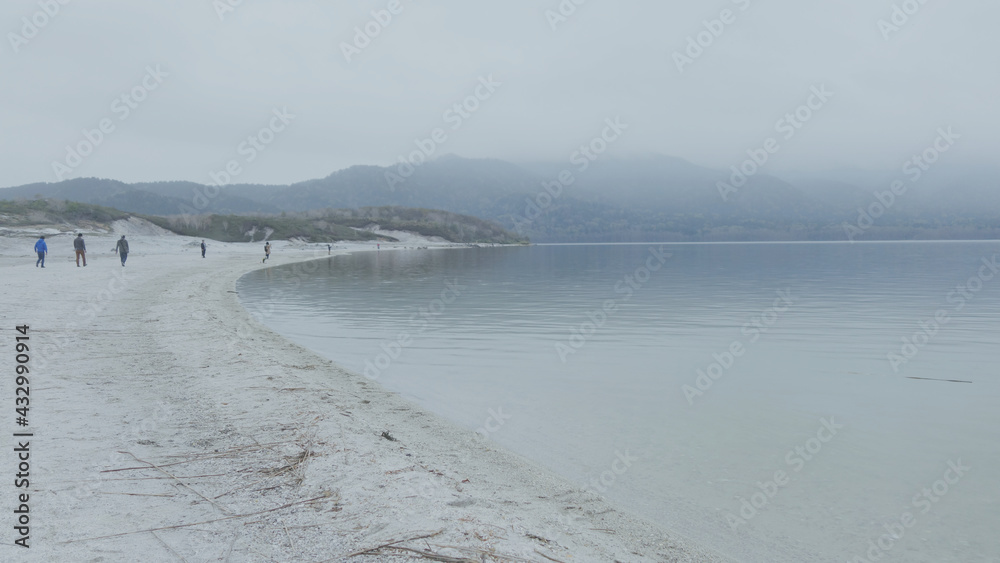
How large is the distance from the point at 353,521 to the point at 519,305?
2218cm

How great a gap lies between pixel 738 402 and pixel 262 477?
8.76 m

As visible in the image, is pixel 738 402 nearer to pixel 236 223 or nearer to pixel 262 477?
pixel 262 477

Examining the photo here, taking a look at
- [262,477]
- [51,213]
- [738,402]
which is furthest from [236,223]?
[262,477]

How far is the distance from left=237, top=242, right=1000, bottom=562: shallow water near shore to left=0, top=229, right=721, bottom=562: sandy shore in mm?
1021

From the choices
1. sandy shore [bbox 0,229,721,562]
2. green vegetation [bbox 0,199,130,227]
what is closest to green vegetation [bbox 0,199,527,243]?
green vegetation [bbox 0,199,130,227]

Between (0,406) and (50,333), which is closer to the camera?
(0,406)

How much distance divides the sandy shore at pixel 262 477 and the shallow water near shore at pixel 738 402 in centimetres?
102

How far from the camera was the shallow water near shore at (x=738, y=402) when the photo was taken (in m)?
6.64

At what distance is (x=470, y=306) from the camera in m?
26.5

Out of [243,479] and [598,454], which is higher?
[243,479]

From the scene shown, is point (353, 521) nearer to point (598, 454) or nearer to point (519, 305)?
point (598, 454)

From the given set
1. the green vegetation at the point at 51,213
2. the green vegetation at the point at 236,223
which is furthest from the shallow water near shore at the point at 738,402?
the green vegetation at the point at 236,223

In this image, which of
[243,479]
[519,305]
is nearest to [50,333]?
[243,479]

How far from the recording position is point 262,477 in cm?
601
